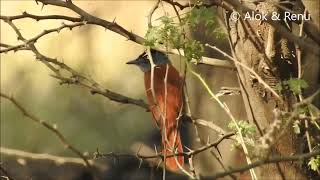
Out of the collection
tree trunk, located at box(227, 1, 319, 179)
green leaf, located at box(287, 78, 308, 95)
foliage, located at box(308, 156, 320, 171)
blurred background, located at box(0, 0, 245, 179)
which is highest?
blurred background, located at box(0, 0, 245, 179)

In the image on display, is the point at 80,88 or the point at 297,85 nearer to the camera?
the point at 297,85

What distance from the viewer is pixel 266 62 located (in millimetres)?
2227

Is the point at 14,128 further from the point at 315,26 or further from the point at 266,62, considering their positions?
the point at 315,26

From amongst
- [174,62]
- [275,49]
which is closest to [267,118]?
[275,49]

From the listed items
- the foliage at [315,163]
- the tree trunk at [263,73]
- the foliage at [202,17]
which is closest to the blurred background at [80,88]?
the tree trunk at [263,73]

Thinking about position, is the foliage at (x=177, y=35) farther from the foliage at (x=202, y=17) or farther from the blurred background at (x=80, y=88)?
the blurred background at (x=80, y=88)

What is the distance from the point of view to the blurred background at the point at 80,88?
406 cm

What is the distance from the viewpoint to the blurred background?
4.06m

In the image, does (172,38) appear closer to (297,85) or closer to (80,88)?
(297,85)

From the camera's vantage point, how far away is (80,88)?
4129 millimetres

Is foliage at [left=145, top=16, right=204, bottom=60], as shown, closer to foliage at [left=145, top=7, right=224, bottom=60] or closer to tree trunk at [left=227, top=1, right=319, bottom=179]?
foliage at [left=145, top=7, right=224, bottom=60]

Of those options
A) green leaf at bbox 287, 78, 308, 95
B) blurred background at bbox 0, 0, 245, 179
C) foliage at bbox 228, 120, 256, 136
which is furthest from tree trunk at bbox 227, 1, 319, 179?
blurred background at bbox 0, 0, 245, 179

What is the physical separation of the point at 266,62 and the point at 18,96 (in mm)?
2423

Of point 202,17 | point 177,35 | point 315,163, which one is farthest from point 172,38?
point 315,163
